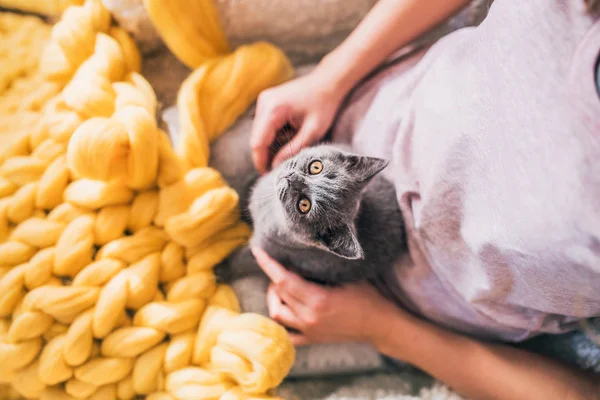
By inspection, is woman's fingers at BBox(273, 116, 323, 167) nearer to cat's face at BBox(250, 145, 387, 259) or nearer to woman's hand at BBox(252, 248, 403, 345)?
cat's face at BBox(250, 145, 387, 259)

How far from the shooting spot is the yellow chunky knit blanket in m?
0.59

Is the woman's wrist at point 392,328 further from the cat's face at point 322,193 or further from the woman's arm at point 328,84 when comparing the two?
the woman's arm at point 328,84

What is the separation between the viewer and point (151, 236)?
658 millimetres

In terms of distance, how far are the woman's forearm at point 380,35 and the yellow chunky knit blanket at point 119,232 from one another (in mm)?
160

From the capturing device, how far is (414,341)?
0.64 meters

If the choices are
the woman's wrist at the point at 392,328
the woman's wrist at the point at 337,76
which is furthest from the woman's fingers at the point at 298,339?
the woman's wrist at the point at 337,76

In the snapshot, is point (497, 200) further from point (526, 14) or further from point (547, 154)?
point (526, 14)

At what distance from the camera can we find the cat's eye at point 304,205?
620mm

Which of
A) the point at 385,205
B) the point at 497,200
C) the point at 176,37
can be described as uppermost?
the point at 176,37

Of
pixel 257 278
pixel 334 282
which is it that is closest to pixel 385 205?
pixel 334 282

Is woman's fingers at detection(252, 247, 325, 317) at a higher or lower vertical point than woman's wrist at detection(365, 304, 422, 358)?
higher

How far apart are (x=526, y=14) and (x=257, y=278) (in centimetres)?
57

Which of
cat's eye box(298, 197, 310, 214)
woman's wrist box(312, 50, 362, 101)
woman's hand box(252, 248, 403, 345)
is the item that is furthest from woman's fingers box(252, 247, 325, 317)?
woman's wrist box(312, 50, 362, 101)

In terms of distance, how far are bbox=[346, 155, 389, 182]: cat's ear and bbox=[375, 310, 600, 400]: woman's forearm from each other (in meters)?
0.24
